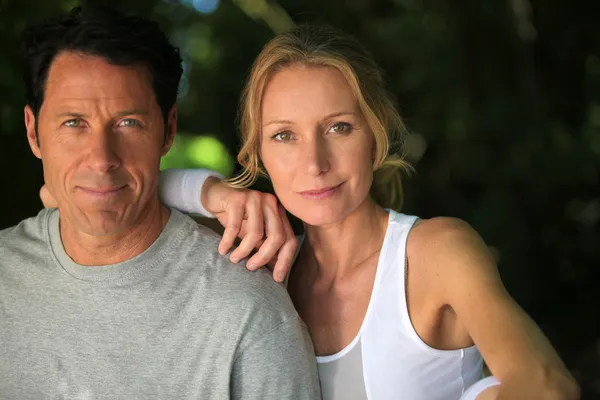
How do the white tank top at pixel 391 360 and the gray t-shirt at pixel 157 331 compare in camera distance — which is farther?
the white tank top at pixel 391 360

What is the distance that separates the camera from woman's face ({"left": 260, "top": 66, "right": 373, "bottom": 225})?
1747mm

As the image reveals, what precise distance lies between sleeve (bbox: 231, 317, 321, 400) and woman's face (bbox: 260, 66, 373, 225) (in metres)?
0.33

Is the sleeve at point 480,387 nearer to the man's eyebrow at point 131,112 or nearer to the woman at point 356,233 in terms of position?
the woman at point 356,233

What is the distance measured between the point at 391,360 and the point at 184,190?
2.33 ft

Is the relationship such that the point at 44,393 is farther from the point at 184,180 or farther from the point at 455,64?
the point at 455,64

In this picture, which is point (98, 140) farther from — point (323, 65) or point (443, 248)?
point (443, 248)

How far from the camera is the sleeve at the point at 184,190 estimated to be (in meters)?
1.89

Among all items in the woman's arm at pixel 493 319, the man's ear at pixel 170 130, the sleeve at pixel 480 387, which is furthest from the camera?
the man's ear at pixel 170 130

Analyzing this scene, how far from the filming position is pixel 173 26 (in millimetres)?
3650

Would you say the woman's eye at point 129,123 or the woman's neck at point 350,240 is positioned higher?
the woman's eye at point 129,123

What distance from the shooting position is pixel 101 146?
1.66 metres

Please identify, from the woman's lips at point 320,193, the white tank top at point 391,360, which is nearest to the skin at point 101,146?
the woman's lips at point 320,193

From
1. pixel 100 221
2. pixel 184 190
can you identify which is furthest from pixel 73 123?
pixel 184 190

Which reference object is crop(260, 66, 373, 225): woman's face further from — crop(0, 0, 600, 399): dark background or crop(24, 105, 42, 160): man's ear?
crop(0, 0, 600, 399): dark background
